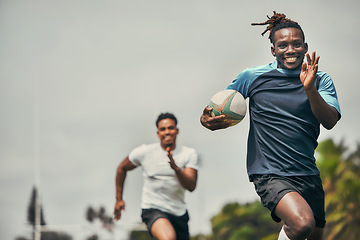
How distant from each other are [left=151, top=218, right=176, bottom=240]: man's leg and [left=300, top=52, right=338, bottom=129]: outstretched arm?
2.90m

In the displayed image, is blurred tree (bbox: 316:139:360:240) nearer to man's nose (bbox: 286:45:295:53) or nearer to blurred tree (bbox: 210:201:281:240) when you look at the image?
blurred tree (bbox: 210:201:281:240)

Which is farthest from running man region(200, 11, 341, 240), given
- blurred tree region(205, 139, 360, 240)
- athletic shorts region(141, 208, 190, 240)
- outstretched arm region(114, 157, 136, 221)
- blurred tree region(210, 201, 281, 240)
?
blurred tree region(210, 201, 281, 240)

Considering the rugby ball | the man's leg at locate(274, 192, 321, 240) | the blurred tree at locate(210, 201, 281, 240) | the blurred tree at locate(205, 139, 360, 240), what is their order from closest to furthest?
the man's leg at locate(274, 192, 321, 240)
the rugby ball
the blurred tree at locate(205, 139, 360, 240)
the blurred tree at locate(210, 201, 281, 240)

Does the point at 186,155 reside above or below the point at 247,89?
below

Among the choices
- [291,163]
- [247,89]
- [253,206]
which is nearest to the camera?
[291,163]

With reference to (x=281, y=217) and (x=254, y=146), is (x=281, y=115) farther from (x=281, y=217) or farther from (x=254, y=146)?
(x=281, y=217)

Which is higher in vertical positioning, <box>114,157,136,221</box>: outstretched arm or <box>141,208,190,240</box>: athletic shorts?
<box>114,157,136,221</box>: outstretched arm

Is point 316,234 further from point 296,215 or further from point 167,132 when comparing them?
point 167,132

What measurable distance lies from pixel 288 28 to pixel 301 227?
1.75 meters

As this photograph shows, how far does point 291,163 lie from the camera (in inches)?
247

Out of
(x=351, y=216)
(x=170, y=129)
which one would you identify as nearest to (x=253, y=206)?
(x=351, y=216)

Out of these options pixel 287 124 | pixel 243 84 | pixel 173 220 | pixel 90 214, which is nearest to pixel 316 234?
pixel 287 124

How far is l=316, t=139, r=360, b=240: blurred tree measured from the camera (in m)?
35.4

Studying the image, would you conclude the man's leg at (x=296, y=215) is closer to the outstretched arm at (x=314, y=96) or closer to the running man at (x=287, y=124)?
the running man at (x=287, y=124)
